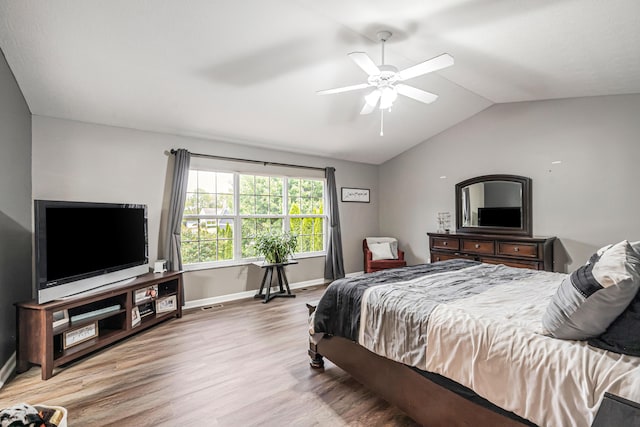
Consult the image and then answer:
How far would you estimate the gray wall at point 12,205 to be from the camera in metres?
2.55

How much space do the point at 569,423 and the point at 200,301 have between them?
4115mm

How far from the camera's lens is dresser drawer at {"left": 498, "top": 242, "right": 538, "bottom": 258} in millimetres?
4078

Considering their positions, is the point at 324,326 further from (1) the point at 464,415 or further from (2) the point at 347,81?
(2) the point at 347,81

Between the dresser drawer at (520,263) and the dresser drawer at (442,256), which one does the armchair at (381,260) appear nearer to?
the dresser drawer at (442,256)

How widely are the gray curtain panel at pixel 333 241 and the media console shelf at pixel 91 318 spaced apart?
8.65ft

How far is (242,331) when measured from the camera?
3.40 metres

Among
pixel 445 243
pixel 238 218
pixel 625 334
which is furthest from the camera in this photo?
pixel 445 243

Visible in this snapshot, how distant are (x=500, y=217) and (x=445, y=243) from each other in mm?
892

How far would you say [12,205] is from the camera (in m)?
2.75

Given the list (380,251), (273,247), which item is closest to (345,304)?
(273,247)

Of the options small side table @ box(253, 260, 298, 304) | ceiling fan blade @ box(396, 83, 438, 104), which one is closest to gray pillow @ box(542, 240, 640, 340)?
ceiling fan blade @ box(396, 83, 438, 104)

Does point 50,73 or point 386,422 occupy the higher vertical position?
point 50,73

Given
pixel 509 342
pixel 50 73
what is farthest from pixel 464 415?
pixel 50 73

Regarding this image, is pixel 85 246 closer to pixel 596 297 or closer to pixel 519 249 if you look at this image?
pixel 596 297
